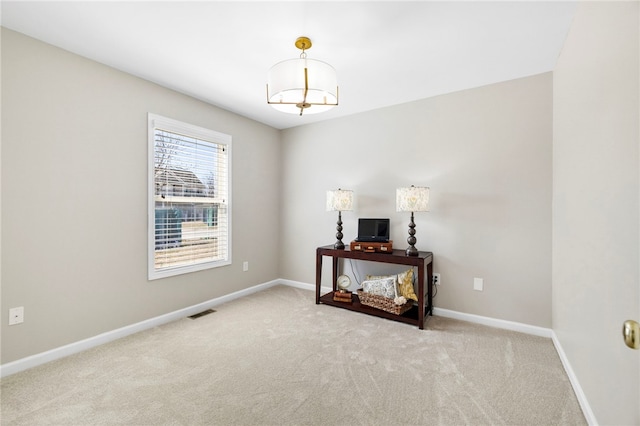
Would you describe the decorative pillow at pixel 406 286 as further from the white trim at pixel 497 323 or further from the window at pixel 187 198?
the window at pixel 187 198

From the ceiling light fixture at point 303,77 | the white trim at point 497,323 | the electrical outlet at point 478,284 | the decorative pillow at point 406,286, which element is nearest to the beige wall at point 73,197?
the ceiling light fixture at point 303,77

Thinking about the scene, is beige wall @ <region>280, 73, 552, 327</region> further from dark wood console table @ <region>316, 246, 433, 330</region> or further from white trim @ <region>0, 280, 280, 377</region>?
white trim @ <region>0, 280, 280, 377</region>

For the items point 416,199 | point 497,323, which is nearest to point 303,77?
point 416,199

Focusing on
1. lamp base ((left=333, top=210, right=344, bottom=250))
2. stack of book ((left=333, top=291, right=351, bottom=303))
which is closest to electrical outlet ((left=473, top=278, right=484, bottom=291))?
stack of book ((left=333, top=291, right=351, bottom=303))

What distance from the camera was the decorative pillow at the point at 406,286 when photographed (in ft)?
9.67

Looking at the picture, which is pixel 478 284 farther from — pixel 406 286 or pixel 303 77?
pixel 303 77

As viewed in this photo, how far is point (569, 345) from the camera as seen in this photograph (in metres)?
1.93

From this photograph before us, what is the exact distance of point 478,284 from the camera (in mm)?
2861

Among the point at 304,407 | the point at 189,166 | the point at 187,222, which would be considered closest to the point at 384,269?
the point at 304,407

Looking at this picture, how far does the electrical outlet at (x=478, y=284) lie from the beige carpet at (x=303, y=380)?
1.30 ft

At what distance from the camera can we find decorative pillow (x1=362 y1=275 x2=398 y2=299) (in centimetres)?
301

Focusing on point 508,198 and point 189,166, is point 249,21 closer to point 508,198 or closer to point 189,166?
point 189,166

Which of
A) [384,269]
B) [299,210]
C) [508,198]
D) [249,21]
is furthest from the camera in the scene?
[299,210]

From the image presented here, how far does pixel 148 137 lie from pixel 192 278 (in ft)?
5.05
